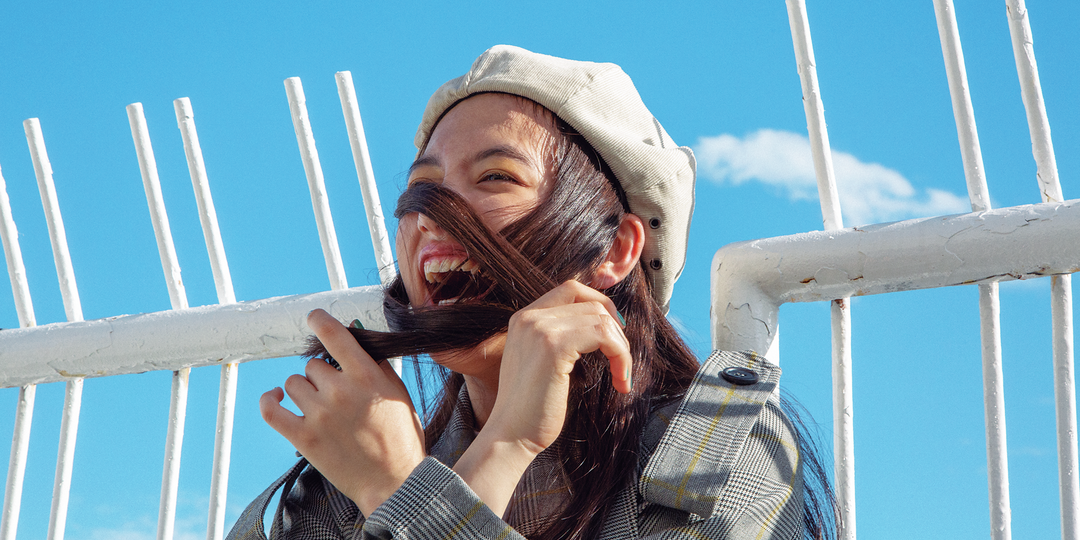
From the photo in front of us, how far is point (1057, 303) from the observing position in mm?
1811

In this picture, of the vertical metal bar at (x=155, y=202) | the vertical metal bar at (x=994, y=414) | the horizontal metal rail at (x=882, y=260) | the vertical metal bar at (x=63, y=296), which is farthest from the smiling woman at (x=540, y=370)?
the vertical metal bar at (x=63, y=296)

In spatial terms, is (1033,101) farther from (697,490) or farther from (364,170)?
(364,170)

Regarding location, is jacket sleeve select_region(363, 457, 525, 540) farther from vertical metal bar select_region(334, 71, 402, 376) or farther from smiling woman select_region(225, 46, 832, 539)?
vertical metal bar select_region(334, 71, 402, 376)

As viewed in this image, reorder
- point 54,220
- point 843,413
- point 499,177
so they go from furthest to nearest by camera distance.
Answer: point 54,220
point 843,413
point 499,177

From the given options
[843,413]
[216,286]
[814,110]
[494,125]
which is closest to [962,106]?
[814,110]

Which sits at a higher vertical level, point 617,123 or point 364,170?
point 364,170

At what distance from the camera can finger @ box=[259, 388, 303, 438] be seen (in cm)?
132

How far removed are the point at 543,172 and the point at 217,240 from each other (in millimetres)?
1467

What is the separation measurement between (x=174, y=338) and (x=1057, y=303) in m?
2.36

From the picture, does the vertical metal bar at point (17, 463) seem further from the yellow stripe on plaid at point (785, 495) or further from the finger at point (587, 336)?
the yellow stripe on plaid at point (785, 495)

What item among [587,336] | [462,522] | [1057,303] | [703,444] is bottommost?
[462,522]

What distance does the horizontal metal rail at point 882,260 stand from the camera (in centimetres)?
176

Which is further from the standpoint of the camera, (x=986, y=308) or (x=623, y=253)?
(x=986, y=308)

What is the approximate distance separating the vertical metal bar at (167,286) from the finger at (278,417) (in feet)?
4.39
